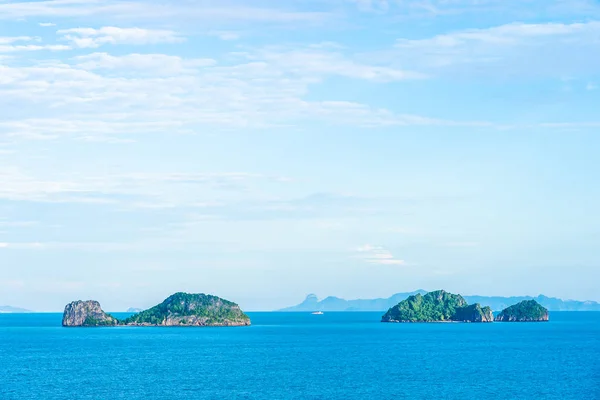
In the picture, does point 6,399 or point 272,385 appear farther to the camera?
point 272,385

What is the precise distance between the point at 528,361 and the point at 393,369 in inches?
1522

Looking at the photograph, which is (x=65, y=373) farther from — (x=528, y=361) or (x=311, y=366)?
(x=528, y=361)

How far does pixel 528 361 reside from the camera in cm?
18825

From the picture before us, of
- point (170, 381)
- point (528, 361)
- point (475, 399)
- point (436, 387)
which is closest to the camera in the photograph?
point (475, 399)

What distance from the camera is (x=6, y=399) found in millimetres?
125375

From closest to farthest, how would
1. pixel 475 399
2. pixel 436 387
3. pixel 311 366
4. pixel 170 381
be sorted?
pixel 475 399, pixel 436 387, pixel 170 381, pixel 311 366

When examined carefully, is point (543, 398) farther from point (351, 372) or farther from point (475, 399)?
point (351, 372)

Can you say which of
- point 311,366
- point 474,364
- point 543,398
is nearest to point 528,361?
point 474,364

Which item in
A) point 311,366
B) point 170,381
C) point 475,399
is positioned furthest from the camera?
point 311,366

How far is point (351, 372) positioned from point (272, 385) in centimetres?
2475

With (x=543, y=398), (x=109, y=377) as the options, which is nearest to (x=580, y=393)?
(x=543, y=398)

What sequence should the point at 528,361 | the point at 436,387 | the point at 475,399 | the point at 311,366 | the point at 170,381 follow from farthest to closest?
the point at 528,361 → the point at 311,366 → the point at 170,381 → the point at 436,387 → the point at 475,399

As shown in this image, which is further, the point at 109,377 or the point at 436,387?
the point at 109,377

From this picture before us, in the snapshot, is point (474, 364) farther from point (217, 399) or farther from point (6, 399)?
point (6, 399)
